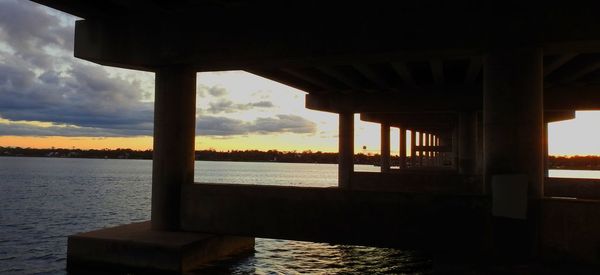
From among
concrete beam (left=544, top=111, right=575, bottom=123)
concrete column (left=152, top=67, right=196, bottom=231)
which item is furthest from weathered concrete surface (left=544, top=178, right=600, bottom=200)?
concrete column (left=152, top=67, right=196, bottom=231)

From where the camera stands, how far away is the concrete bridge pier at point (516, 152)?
12.0 meters

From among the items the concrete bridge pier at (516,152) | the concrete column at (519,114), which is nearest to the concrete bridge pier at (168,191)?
the concrete bridge pier at (516,152)

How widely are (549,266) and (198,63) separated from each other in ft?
35.8

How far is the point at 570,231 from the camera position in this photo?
38.1 ft

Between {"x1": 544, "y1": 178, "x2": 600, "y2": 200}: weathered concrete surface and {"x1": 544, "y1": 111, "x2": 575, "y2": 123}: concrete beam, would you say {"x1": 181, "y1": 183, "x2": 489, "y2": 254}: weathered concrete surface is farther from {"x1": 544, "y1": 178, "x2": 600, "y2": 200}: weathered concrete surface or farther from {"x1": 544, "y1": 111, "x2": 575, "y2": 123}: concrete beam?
{"x1": 544, "y1": 111, "x2": 575, "y2": 123}: concrete beam

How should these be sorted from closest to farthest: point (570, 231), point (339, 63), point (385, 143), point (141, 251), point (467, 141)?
point (570, 231) → point (141, 251) → point (339, 63) → point (467, 141) → point (385, 143)

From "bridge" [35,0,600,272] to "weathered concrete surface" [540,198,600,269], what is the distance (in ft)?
0.08

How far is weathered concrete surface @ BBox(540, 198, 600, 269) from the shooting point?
37.5 ft

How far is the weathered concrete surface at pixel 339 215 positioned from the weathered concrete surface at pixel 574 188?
1776 centimetres

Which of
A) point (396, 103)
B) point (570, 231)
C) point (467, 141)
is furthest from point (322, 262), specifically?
point (467, 141)

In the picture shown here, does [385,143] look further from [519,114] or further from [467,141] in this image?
[519,114]

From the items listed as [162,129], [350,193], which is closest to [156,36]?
[162,129]

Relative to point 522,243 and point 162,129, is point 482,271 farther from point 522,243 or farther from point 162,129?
point 162,129

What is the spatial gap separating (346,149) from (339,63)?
21926 millimetres
